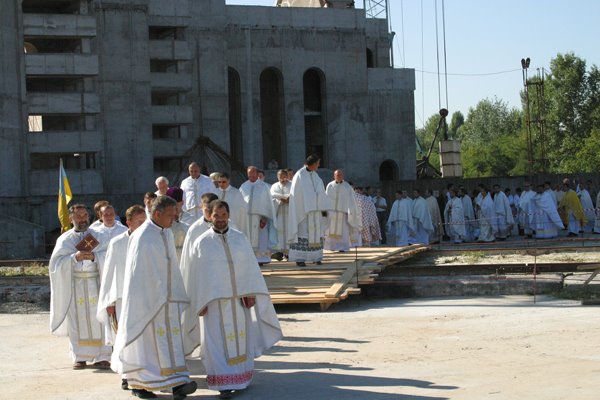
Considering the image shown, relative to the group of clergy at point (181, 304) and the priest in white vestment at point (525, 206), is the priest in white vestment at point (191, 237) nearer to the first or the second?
the group of clergy at point (181, 304)

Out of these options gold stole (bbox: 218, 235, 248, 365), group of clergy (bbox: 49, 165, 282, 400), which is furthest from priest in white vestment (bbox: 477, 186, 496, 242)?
gold stole (bbox: 218, 235, 248, 365)

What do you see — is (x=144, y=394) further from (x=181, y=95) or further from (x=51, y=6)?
(x=181, y=95)

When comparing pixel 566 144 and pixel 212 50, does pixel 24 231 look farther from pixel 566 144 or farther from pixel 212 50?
pixel 566 144

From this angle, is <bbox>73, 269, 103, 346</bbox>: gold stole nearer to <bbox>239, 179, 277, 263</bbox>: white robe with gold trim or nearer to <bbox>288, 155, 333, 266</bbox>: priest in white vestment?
<bbox>239, 179, 277, 263</bbox>: white robe with gold trim

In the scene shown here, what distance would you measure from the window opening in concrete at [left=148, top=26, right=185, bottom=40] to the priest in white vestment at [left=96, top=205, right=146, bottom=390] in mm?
33654

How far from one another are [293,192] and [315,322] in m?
5.80

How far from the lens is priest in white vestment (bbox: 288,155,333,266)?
73.3 ft

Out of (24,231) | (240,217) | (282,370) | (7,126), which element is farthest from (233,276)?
(7,126)

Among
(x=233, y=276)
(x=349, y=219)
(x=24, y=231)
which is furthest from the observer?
(x=24, y=231)

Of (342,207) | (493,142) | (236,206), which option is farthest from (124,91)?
(493,142)

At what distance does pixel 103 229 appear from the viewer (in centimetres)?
1421

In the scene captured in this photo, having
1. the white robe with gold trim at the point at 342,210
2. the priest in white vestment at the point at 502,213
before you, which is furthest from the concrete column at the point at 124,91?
the white robe with gold trim at the point at 342,210

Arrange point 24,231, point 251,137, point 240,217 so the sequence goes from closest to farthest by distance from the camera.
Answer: point 240,217, point 24,231, point 251,137

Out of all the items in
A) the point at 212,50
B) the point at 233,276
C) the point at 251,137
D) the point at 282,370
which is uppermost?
the point at 212,50
